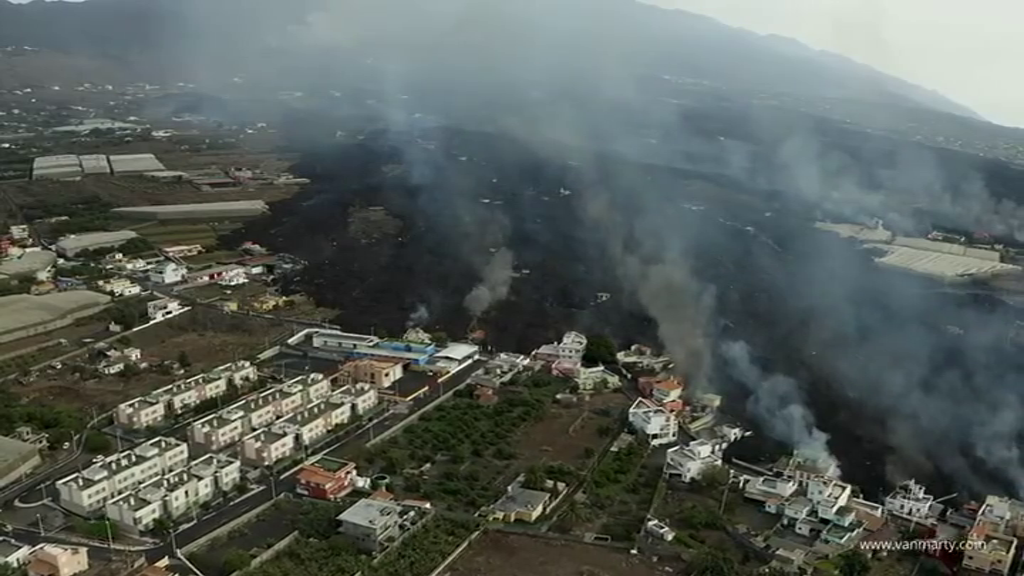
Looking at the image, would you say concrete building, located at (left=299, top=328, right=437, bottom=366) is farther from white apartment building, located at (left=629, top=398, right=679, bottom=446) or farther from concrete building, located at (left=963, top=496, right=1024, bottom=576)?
concrete building, located at (left=963, top=496, right=1024, bottom=576)

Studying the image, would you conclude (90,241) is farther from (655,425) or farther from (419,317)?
(655,425)

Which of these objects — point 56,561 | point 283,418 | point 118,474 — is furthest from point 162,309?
point 56,561

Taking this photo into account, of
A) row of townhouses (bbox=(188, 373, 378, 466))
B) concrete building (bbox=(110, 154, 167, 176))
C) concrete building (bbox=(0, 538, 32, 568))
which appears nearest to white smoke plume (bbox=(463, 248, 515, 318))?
row of townhouses (bbox=(188, 373, 378, 466))

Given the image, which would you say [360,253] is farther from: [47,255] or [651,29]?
[651,29]

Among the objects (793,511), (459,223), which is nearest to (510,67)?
(459,223)

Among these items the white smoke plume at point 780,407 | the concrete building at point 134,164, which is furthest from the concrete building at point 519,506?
the concrete building at point 134,164

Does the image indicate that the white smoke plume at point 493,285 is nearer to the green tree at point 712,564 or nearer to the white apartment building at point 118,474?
the white apartment building at point 118,474
